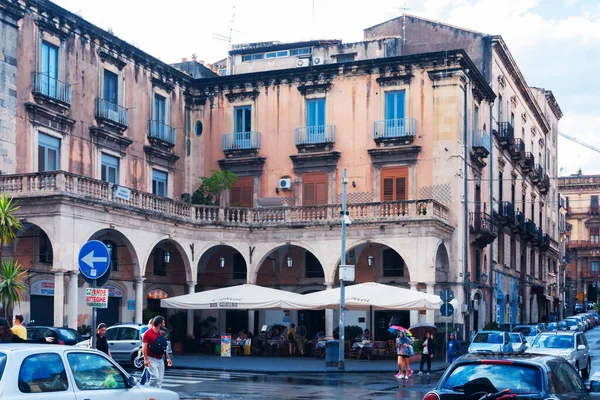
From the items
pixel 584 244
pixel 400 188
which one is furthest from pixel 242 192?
pixel 584 244

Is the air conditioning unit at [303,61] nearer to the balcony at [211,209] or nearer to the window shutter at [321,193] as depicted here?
the window shutter at [321,193]

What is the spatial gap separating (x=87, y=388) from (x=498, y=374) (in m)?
5.03

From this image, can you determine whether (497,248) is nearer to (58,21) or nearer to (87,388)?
(58,21)

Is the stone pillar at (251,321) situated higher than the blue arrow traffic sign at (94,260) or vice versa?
the blue arrow traffic sign at (94,260)

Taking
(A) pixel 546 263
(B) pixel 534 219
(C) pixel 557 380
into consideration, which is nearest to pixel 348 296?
(C) pixel 557 380

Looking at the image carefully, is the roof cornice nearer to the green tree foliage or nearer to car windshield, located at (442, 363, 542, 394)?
the green tree foliage

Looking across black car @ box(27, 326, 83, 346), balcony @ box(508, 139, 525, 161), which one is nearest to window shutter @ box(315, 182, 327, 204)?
balcony @ box(508, 139, 525, 161)

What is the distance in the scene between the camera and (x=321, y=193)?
43.7 metres

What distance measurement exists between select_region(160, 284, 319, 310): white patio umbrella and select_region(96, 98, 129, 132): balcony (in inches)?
334

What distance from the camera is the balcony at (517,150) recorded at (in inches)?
2149

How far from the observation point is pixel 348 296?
33.9 meters

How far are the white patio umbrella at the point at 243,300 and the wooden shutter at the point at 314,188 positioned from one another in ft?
29.3

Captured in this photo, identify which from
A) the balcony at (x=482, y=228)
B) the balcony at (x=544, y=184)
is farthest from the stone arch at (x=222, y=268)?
the balcony at (x=544, y=184)

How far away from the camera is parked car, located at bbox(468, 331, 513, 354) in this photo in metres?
31.4
